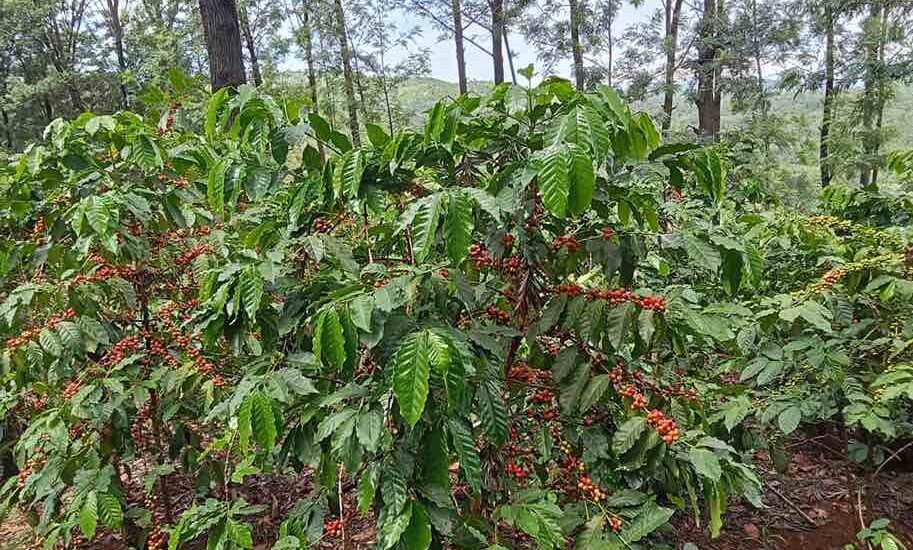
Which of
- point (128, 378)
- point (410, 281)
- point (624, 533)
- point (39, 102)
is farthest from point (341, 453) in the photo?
point (39, 102)

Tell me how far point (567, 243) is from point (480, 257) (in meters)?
0.23

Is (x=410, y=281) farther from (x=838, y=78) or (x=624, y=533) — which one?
(x=838, y=78)

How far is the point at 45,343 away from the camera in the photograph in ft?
5.86

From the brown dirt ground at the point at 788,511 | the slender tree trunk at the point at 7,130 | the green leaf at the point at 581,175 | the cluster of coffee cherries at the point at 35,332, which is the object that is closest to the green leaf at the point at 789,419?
the brown dirt ground at the point at 788,511

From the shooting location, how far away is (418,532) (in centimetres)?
108

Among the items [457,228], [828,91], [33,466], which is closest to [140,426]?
[33,466]

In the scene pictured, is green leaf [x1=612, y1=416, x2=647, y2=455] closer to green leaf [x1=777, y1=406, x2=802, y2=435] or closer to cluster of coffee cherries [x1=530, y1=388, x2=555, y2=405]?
cluster of coffee cherries [x1=530, y1=388, x2=555, y2=405]

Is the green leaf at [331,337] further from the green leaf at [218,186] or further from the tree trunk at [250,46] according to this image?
the tree trunk at [250,46]

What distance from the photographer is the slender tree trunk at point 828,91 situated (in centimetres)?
919

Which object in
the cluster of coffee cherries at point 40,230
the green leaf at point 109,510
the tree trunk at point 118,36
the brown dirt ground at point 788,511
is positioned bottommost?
the brown dirt ground at point 788,511

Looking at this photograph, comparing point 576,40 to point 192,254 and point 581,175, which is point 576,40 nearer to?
point 192,254

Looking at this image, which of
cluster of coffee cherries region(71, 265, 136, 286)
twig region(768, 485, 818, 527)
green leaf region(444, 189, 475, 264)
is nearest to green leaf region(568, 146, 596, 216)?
green leaf region(444, 189, 475, 264)

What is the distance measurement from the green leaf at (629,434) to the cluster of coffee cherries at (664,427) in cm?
2

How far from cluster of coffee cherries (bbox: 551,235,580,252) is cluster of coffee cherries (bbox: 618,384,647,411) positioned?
0.36 metres
